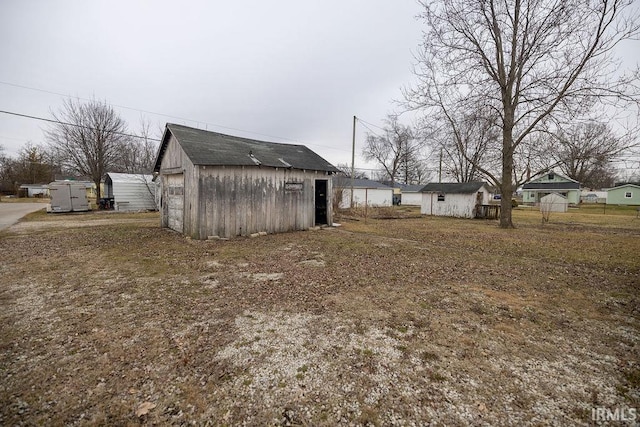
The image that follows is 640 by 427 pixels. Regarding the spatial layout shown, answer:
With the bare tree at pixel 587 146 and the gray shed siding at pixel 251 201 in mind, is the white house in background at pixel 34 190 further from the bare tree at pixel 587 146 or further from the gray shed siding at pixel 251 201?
the bare tree at pixel 587 146

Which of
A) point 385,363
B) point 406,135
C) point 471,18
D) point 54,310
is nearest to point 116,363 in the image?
point 54,310

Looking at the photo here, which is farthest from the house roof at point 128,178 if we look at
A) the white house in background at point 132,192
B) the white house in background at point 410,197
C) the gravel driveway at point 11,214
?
the white house in background at point 410,197

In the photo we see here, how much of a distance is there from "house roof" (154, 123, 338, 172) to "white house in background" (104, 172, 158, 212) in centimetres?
1082

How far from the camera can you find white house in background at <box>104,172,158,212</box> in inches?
811

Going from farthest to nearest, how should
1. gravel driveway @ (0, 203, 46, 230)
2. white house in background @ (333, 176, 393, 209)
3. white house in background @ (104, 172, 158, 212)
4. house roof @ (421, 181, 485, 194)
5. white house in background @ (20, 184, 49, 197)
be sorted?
white house in background @ (20, 184, 49, 197) → white house in background @ (333, 176, 393, 209) → white house in background @ (104, 172, 158, 212) → house roof @ (421, 181, 485, 194) → gravel driveway @ (0, 203, 46, 230)

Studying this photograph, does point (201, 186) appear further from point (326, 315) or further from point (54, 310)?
point (326, 315)

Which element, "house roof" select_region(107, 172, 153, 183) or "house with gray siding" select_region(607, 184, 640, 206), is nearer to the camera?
"house roof" select_region(107, 172, 153, 183)

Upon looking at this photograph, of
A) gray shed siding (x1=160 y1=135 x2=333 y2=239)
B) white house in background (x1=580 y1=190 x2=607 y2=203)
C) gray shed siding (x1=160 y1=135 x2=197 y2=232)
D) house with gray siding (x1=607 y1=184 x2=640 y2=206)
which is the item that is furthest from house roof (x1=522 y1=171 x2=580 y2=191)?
gray shed siding (x1=160 y1=135 x2=197 y2=232)

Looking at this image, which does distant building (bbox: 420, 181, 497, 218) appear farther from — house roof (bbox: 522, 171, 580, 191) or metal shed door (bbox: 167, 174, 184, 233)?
house roof (bbox: 522, 171, 580, 191)

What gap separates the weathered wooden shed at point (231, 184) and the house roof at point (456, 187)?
12.7 meters

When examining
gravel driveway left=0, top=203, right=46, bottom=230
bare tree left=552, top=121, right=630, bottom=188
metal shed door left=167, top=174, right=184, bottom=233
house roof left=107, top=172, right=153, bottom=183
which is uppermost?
bare tree left=552, top=121, right=630, bottom=188

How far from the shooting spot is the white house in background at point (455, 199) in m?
20.1

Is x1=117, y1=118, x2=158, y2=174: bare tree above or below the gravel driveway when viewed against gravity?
above

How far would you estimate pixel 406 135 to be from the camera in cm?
4159
